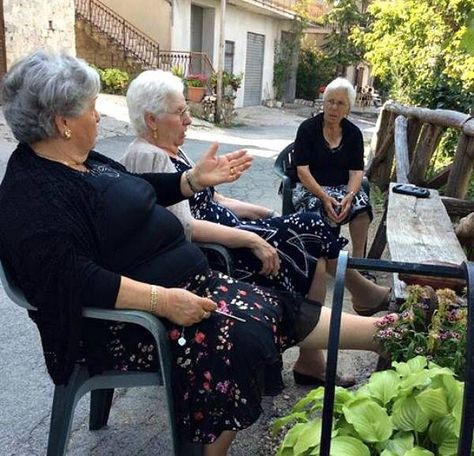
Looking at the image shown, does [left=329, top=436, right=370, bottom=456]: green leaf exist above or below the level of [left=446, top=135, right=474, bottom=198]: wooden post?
below

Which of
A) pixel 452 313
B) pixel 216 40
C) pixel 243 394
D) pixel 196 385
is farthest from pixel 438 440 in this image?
pixel 216 40

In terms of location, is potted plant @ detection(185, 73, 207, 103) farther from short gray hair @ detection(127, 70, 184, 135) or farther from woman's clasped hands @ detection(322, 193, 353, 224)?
short gray hair @ detection(127, 70, 184, 135)

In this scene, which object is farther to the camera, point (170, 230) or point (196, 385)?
point (170, 230)

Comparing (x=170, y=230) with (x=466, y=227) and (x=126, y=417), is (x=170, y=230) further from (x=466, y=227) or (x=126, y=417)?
(x=466, y=227)

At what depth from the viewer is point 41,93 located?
1.62 metres

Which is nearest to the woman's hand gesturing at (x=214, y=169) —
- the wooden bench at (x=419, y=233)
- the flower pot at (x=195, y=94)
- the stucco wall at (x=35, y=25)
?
the wooden bench at (x=419, y=233)

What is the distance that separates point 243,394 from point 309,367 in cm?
87

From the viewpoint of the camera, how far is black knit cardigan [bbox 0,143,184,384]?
1.54 meters

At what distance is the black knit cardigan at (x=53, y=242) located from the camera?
1541 millimetres

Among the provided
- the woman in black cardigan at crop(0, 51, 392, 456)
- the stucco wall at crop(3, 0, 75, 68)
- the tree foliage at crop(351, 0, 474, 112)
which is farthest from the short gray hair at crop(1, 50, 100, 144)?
the stucco wall at crop(3, 0, 75, 68)

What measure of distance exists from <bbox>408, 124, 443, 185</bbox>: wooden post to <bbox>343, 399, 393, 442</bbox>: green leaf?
13.0 ft

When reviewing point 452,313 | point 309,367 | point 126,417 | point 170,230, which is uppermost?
point 170,230

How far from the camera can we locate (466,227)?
3027mm

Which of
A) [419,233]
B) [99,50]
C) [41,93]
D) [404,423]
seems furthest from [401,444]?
[99,50]
